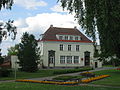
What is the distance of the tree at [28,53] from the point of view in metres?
50.6

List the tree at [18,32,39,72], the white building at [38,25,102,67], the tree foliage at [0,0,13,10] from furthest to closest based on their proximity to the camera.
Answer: the white building at [38,25,102,67] → the tree at [18,32,39,72] → the tree foliage at [0,0,13,10]

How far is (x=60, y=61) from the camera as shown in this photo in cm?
7575

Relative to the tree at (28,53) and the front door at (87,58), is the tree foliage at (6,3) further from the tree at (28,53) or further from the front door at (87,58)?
the front door at (87,58)

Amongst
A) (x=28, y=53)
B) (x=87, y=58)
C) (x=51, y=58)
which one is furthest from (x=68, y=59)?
(x=28, y=53)

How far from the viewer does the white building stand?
73750mm

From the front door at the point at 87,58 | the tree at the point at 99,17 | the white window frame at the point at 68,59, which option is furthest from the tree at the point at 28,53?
the tree at the point at 99,17

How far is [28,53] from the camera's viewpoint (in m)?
50.5

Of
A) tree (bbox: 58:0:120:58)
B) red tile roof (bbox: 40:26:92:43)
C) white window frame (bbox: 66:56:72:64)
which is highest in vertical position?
red tile roof (bbox: 40:26:92:43)

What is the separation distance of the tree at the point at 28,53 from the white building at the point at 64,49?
64.3 feet

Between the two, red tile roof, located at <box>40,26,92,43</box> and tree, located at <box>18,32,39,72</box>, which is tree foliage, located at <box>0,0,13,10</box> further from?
red tile roof, located at <box>40,26,92,43</box>

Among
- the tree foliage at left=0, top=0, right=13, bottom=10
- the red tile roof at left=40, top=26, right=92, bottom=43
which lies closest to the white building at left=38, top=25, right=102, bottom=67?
the red tile roof at left=40, top=26, right=92, bottom=43

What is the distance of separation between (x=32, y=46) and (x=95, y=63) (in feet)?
112

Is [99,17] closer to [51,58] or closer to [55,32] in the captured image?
[51,58]

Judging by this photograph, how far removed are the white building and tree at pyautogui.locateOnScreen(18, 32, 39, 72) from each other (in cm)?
1959
